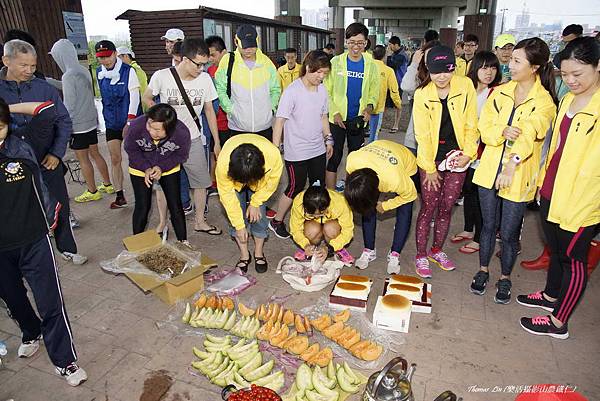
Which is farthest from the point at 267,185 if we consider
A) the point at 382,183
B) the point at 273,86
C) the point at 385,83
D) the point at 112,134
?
the point at 385,83

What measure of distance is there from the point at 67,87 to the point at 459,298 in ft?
15.5

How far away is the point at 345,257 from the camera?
3916 millimetres

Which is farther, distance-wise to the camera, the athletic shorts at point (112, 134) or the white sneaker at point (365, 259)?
the athletic shorts at point (112, 134)

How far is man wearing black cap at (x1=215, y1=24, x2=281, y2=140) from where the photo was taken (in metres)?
4.16

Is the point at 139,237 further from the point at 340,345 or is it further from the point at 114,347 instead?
the point at 340,345

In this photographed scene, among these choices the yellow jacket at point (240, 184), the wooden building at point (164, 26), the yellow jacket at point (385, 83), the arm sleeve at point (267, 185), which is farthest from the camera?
the wooden building at point (164, 26)

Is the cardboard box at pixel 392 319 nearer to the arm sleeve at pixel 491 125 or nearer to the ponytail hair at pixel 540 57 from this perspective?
the arm sleeve at pixel 491 125

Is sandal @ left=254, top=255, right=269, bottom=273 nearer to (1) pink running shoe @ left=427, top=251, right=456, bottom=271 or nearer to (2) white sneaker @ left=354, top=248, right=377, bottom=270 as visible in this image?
(2) white sneaker @ left=354, top=248, right=377, bottom=270

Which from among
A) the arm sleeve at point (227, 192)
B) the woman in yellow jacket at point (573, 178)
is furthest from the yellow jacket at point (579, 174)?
the arm sleeve at point (227, 192)

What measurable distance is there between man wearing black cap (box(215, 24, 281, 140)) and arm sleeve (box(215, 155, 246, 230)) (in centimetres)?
120

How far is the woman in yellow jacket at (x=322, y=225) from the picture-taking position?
356 cm

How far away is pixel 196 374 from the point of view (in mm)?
2574

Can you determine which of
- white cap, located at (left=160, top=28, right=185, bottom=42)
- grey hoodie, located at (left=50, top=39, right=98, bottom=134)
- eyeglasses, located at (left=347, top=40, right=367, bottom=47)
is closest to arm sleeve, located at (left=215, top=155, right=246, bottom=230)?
eyeglasses, located at (left=347, top=40, right=367, bottom=47)

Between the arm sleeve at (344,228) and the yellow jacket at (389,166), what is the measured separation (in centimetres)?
40
